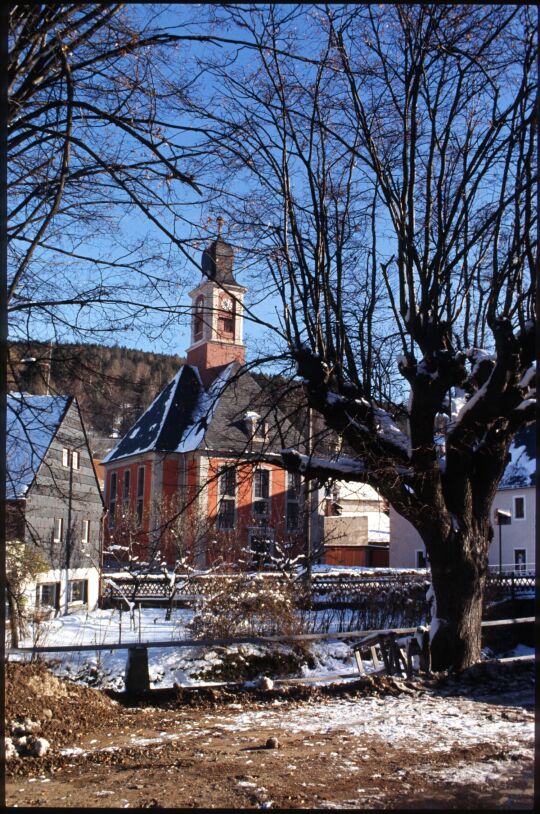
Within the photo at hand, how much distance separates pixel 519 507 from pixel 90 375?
3827 centimetres

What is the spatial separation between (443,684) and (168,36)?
8.31 m

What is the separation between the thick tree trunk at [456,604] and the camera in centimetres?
1060

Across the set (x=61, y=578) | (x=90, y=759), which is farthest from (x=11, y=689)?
(x=61, y=578)

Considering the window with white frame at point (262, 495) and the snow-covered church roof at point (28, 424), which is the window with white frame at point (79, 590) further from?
the window with white frame at point (262, 495)

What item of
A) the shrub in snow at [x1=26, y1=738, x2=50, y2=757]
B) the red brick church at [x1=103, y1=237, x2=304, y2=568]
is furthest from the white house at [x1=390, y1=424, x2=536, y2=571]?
the shrub in snow at [x1=26, y1=738, x2=50, y2=757]

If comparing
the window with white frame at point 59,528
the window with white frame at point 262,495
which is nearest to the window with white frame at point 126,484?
the window with white frame at point 262,495

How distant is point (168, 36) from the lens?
5672 mm

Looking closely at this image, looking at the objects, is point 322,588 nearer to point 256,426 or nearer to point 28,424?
point 256,426

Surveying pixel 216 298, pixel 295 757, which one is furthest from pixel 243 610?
pixel 295 757

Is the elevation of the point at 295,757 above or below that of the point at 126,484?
below

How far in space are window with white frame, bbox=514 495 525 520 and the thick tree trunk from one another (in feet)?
106

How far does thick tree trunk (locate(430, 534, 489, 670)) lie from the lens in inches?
417

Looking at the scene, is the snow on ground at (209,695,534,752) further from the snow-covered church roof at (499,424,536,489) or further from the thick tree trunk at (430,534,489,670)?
the snow-covered church roof at (499,424,536,489)

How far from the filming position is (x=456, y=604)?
10.6 meters
